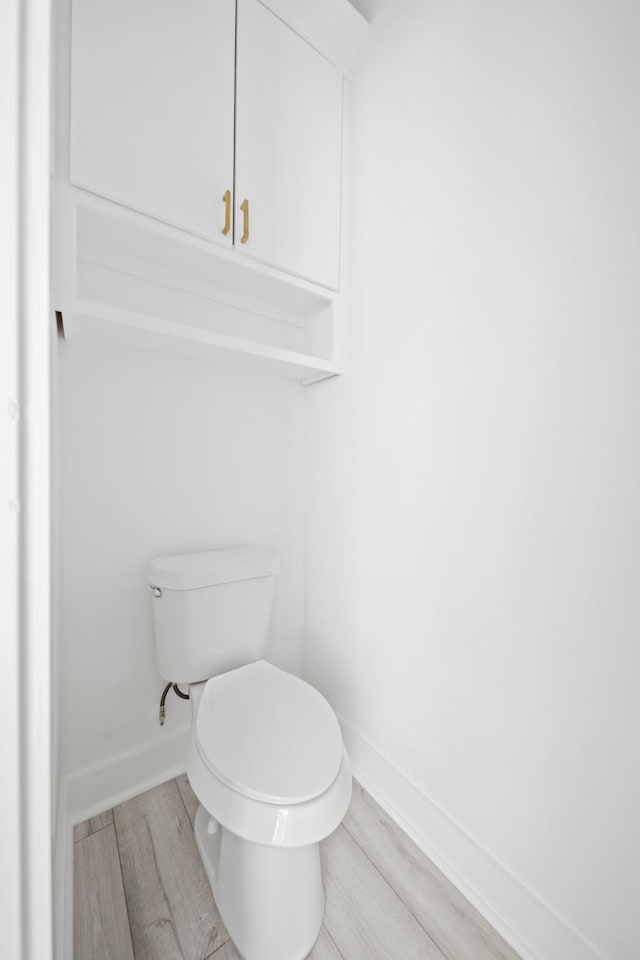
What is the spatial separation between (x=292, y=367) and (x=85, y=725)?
3.99 ft

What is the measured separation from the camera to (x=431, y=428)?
42.0 inches

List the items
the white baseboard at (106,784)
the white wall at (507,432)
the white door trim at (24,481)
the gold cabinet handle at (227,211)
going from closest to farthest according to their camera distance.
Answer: the white door trim at (24,481)
the white wall at (507,432)
the white baseboard at (106,784)
the gold cabinet handle at (227,211)

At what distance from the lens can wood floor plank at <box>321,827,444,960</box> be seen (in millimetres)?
853

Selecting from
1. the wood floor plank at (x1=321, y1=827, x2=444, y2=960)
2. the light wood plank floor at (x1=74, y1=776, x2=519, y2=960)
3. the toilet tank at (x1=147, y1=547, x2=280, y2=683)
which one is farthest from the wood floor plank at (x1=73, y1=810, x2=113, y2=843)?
the wood floor plank at (x1=321, y1=827, x2=444, y2=960)

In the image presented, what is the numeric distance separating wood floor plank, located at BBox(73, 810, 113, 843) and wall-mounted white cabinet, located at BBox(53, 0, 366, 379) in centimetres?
132

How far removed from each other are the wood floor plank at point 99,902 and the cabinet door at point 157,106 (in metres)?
1.59

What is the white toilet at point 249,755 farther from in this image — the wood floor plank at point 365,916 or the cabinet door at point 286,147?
the cabinet door at point 286,147

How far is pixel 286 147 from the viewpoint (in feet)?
3.81

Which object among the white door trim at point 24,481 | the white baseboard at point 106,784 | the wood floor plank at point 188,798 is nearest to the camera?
the white door trim at point 24,481

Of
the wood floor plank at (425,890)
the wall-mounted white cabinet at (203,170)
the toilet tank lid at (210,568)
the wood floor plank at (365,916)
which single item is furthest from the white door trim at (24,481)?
the wood floor plank at (425,890)

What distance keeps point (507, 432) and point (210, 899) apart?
127cm

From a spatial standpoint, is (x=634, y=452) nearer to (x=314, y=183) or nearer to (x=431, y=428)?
(x=431, y=428)

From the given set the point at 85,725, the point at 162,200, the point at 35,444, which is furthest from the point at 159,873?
the point at 162,200

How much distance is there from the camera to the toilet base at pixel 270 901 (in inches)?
32.0
